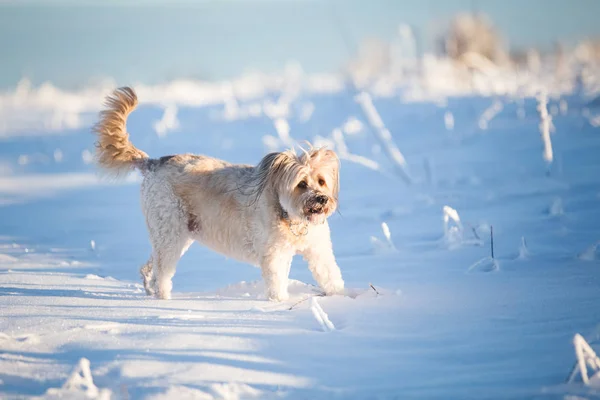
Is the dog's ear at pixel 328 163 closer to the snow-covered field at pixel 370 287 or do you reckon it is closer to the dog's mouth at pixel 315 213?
the dog's mouth at pixel 315 213

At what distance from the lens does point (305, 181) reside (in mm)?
6055

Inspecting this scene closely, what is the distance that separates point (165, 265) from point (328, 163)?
6.06 feet

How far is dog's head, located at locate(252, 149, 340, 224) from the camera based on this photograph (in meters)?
5.89

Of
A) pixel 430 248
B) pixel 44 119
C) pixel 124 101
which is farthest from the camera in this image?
pixel 44 119

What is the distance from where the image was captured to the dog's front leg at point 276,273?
593 cm

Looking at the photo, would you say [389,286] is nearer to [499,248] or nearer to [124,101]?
[499,248]

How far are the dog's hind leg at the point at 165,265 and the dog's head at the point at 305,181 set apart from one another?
46.1 inches

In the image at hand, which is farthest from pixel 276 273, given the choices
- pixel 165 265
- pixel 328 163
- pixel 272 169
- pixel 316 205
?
pixel 165 265

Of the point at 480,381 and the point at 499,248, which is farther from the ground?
the point at 499,248

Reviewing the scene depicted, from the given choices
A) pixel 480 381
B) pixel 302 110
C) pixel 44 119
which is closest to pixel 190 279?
pixel 480 381

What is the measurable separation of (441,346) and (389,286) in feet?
6.06

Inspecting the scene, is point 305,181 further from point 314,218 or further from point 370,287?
point 370,287

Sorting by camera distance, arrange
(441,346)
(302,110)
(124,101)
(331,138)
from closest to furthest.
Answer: (441,346) → (124,101) → (331,138) → (302,110)

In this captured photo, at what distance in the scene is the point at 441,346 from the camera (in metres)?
4.39
